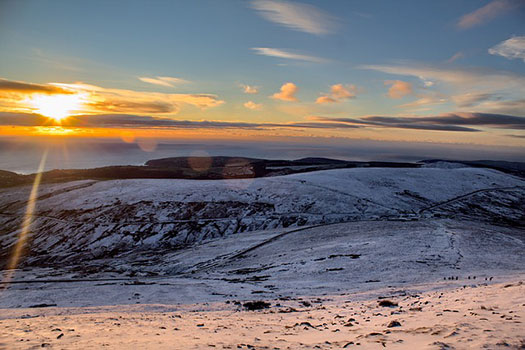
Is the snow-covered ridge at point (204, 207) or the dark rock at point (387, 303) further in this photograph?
the snow-covered ridge at point (204, 207)

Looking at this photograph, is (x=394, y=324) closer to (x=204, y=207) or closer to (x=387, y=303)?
(x=387, y=303)

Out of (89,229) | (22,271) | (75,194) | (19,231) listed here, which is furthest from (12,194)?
(22,271)

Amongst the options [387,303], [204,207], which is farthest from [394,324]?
[204,207]

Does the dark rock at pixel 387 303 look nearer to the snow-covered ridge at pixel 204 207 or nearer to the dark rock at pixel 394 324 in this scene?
the dark rock at pixel 394 324

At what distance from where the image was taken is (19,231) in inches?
2901

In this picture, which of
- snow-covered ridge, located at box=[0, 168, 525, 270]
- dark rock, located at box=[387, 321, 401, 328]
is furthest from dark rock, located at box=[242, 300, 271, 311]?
snow-covered ridge, located at box=[0, 168, 525, 270]

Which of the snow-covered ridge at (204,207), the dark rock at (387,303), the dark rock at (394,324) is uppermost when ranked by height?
the dark rock at (394,324)

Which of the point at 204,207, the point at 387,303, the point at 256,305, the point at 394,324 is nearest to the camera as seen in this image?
the point at 394,324

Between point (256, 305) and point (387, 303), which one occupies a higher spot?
point (387, 303)

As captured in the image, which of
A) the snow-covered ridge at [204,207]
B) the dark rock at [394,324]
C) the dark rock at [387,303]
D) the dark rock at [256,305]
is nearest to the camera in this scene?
the dark rock at [394,324]

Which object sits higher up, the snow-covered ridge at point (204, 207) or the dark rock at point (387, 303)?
the dark rock at point (387, 303)

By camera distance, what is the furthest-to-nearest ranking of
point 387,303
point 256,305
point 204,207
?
1. point 204,207
2. point 256,305
3. point 387,303

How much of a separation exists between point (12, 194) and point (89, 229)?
173 feet

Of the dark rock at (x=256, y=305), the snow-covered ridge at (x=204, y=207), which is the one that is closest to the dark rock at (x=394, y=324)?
the dark rock at (x=256, y=305)
